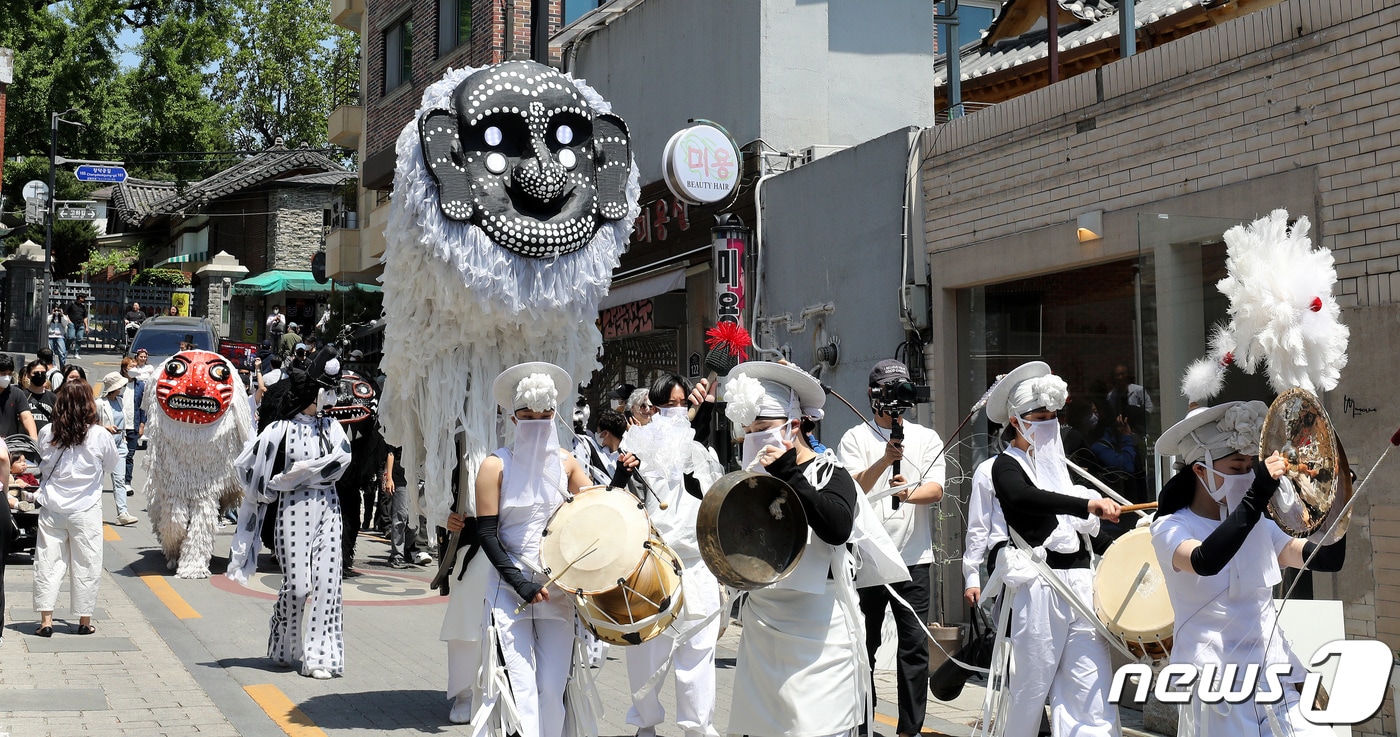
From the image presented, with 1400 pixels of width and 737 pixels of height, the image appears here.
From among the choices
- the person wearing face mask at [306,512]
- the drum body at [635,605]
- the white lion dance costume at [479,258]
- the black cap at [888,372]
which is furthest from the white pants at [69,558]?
the black cap at [888,372]

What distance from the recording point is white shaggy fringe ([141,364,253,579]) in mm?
12242

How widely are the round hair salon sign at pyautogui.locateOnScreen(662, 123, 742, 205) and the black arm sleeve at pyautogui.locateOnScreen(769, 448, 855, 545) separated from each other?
8.26 m

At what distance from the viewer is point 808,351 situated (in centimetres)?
1260

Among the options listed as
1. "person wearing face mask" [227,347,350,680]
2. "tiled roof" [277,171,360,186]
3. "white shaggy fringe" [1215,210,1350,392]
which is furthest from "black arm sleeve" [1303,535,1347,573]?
"tiled roof" [277,171,360,186]

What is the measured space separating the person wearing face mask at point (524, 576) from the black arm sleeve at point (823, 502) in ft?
4.37

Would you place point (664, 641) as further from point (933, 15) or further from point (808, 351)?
point (933, 15)

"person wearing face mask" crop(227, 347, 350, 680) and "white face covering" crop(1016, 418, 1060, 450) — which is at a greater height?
"white face covering" crop(1016, 418, 1060, 450)

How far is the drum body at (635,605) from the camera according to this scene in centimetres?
562

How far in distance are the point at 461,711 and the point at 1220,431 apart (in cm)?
433

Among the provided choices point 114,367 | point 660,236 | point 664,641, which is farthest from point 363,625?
point 114,367

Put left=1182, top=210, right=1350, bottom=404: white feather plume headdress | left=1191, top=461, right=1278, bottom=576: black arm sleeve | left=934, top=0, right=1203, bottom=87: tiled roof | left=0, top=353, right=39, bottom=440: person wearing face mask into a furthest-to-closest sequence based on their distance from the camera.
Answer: left=934, top=0, right=1203, bottom=87: tiled roof < left=0, top=353, right=39, bottom=440: person wearing face mask < left=1182, top=210, right=1350, bottom=404: white feather plume headdress < left=1191, top=461, right=1278, bottom=576: black arm sleeve

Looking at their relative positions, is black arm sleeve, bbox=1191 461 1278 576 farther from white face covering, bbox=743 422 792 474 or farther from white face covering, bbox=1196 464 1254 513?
white face covering, bbox=743 422 792 474

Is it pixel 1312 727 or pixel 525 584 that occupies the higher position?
pixel 525 584

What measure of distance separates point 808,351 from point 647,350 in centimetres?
457
